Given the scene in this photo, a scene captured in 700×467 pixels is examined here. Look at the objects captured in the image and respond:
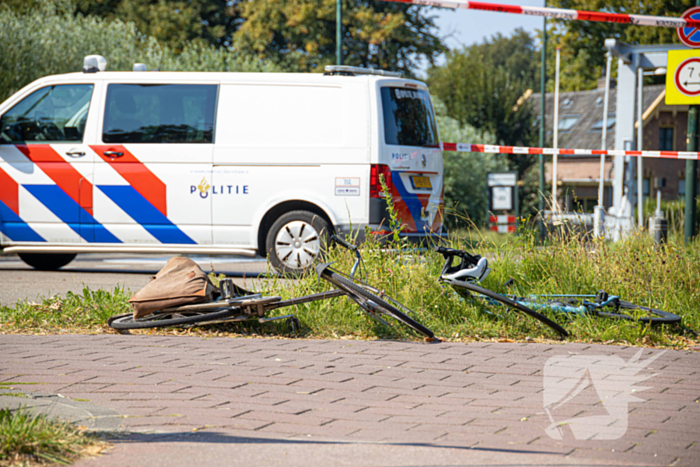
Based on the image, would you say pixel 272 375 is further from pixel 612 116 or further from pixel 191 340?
pixel 612 116

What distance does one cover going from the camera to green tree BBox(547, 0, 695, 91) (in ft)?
117

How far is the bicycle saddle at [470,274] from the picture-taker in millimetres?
5234

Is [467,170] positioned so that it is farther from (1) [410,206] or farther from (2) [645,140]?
(2) [645,140]

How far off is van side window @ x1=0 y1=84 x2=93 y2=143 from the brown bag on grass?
407 cm

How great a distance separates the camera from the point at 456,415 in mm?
3371

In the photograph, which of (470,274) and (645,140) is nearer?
(470,274)

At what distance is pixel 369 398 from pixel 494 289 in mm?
2407

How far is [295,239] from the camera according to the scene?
26.7 feet

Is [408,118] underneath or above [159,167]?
above

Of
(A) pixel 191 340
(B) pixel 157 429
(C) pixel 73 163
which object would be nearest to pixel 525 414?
(B) pixel 157 429

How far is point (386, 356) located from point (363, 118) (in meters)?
4.13

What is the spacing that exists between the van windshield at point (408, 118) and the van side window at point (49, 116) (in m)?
3.48

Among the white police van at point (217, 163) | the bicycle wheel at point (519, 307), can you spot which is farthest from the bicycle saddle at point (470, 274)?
the white police van at point (217, 163)

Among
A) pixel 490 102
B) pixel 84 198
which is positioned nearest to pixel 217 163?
pixel 84 198
